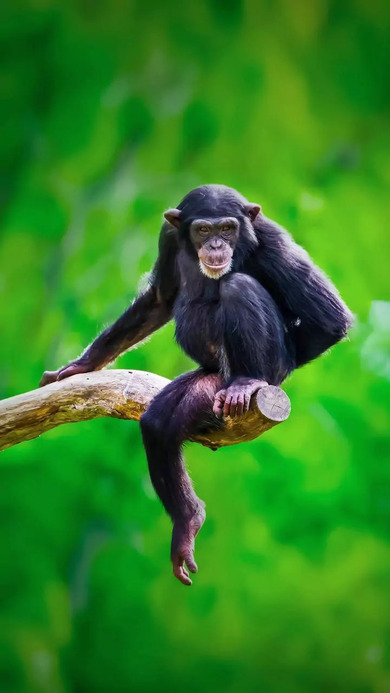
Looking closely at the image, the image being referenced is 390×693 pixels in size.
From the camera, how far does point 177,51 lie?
29.0ft

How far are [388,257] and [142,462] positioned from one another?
9.70 feet

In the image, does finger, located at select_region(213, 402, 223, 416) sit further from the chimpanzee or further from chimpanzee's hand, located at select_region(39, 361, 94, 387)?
chimpanzee's hand, located at select_region(39, 361, 94, 387)

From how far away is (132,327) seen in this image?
209 inches

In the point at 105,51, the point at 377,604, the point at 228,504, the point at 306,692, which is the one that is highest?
the point at 105,51

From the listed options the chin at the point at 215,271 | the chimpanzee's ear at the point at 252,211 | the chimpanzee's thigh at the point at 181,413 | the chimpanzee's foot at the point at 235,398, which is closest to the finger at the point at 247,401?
the chimpanzee's foot at the point at 235,398

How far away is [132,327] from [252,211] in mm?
1175

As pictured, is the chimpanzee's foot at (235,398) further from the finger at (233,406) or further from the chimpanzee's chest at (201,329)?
the chimpanzee's chest at (201,329)

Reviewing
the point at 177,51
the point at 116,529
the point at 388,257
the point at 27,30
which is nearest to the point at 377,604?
the point at 116,529

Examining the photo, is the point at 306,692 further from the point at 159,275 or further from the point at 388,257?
the point at 159,275

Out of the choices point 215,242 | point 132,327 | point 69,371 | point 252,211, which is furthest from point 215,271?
point 69,371

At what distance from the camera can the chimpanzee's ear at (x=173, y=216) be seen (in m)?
4.60

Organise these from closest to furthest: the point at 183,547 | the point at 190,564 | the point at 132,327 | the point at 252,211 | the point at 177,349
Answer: the point at 190,564 → the point at 183,547 → the point at 252,211 → the point at 132,327 → the point at 177,349

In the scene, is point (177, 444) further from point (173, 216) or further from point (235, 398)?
point (173, 216)

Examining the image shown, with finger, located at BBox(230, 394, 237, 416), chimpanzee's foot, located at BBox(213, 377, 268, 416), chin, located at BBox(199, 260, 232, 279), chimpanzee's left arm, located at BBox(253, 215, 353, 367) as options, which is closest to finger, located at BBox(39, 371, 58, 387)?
chin, located at BBox(199, 260, 232, 279)
